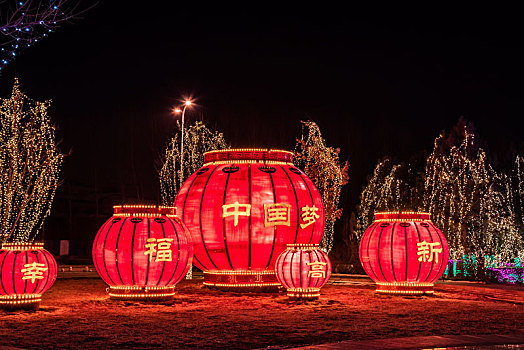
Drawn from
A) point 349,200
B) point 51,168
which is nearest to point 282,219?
point 51,168

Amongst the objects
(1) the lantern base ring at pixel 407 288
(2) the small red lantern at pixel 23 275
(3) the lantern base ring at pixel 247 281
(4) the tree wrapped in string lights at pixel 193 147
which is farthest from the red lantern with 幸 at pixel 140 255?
(4) the tree wrapped in string lights at pixel 193 147

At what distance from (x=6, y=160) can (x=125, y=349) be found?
695 inches

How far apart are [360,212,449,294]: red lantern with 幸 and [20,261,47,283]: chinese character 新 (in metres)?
7.17

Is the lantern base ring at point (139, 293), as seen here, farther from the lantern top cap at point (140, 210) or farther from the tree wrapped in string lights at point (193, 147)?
the tree wrapped in string lights at point (193, 147)

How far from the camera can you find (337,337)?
909cm

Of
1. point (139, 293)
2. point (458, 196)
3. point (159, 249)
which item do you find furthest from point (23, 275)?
point (458, 196)

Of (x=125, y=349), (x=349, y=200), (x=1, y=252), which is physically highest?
(x=349, y=200)

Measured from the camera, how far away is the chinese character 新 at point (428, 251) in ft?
48.4

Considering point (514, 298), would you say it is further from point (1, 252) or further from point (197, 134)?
point (197, 134)

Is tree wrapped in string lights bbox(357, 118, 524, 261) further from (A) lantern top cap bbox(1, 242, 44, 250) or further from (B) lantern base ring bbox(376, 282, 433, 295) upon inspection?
(A) lantern top cap bbox(1, 242, 44, 250)

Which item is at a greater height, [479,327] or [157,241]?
[157,241]

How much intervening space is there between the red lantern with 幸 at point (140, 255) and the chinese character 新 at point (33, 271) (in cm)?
161

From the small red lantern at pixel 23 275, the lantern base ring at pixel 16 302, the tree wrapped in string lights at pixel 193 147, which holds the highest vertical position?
the tree wrapped in string lights at pixel 193 147

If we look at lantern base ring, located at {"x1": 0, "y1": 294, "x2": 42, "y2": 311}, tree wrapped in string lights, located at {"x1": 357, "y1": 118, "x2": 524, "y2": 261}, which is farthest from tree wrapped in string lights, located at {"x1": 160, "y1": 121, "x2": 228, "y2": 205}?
lantern base ring, located at {"x1": 0, "y1": 294, "x2": 42, "y2": 311}
